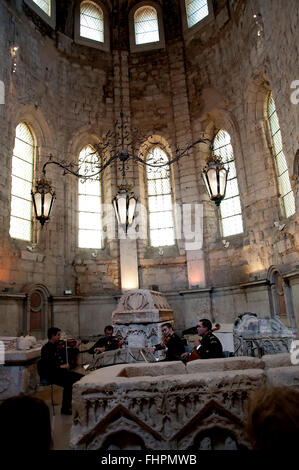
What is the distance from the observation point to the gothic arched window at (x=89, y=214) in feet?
38.1

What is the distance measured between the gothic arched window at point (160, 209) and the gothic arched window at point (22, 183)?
4008 mm

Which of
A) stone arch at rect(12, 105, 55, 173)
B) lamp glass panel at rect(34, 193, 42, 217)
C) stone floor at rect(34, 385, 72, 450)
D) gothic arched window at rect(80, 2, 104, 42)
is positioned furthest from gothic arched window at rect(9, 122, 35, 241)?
stone floor at rect(34, 385, 72, 450)

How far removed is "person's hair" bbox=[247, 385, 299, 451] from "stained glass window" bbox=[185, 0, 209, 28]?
14.0 metres

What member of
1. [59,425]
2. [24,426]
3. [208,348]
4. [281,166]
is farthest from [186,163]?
[24,426]

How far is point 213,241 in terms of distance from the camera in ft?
36.2

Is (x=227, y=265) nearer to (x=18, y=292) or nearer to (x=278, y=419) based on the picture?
(x=18, y=292)

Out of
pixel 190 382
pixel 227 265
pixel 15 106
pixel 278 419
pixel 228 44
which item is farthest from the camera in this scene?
pixel 228 44

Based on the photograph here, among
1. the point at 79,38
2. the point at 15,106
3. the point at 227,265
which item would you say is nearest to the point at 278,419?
the point at 227,265

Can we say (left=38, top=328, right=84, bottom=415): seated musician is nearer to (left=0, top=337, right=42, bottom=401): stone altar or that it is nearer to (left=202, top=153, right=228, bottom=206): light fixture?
(left=0, top=337, right=42, bottom=401): stone altar

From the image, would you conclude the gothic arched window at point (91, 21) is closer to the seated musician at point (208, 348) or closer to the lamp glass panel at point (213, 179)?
the lamp glass panel at point (213, 179)

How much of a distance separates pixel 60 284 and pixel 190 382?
830cm

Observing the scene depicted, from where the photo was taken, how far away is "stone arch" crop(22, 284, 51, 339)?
8.97 metres

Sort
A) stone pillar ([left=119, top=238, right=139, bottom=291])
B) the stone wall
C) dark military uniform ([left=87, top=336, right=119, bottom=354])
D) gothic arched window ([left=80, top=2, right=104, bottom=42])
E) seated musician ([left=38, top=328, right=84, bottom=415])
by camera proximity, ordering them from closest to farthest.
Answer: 1. seated musician ([left=38, top=328, right=84, bottom=415])
2. dark military uniform ([left=87, top=336, right=119, bottom=354])
3. the stone wall
4. stone pillar ([left=119, top=238, right=139, bottom=291])
5. gothic arched window ([left=80, top=2, right=104, bottom=42])

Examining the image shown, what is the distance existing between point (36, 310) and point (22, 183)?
3.73m
